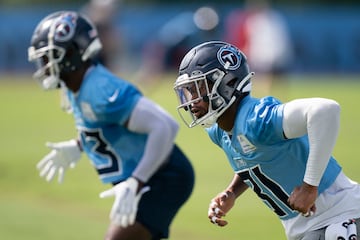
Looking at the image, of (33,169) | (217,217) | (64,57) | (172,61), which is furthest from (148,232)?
(172,61)

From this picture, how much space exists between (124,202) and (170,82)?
922 inches

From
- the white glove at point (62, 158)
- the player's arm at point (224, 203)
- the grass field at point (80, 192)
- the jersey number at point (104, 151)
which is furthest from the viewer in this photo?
the grass field at point (80, 192)

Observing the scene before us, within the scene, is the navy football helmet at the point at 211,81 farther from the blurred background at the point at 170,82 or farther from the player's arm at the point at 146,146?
the blurred background at the point at 170,82

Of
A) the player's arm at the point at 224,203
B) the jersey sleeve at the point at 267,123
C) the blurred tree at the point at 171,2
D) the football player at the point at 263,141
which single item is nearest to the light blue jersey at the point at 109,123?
the player's arm at the point at 224,203

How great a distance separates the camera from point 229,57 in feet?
17.9

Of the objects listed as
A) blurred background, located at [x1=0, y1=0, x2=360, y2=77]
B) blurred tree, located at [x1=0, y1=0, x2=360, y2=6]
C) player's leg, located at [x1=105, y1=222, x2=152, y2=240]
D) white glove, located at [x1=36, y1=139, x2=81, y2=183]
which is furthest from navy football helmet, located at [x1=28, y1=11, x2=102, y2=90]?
blurred tree, located at [x1=0, y1=0, x2=360, y2=6]

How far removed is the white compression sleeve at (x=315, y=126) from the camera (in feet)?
15.9

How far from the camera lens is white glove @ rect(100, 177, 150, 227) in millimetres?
6215

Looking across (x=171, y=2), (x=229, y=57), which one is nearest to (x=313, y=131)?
(x=229, y=57)

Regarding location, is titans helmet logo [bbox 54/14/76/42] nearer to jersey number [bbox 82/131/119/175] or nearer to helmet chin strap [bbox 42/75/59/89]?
helmet chin strap [bbox 42/75/59/89]

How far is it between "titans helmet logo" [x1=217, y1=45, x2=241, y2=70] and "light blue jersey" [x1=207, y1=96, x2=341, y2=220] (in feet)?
0.72

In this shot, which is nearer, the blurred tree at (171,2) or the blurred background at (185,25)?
the blurred background at (185,25)

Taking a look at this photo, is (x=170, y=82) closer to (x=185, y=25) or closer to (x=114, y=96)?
(x=185, y=25)

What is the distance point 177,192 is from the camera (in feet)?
22.5
